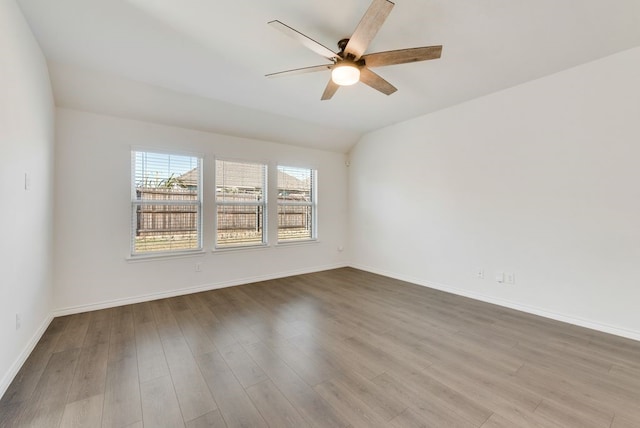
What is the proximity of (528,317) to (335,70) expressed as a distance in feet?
11.3

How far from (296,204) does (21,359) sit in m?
3.92

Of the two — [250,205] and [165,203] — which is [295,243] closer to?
[250,205]

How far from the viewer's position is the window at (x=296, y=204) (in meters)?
5.09

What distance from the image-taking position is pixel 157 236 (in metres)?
3.84

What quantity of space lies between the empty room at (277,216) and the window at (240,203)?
4cm

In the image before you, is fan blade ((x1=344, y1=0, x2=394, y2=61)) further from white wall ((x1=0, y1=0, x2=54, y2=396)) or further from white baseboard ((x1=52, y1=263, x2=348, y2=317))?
white baseboard ((x1=52, y1=263, x2=348, y2=317))

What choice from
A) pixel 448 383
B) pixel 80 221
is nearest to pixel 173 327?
pixel 80 221

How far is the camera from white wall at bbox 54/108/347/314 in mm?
3201

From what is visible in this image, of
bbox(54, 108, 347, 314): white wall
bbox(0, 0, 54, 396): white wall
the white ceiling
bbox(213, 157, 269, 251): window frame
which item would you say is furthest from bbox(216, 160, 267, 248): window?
bbox(0, 0, 54, 396): white wall

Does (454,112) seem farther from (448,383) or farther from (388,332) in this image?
(448,383)

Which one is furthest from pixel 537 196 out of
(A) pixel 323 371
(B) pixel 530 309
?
(A) pixel 323 371

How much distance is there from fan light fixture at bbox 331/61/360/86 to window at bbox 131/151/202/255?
2.69 metres

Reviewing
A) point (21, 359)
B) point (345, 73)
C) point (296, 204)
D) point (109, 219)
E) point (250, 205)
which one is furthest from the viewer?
point (296, 204)

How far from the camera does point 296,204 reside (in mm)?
5273
